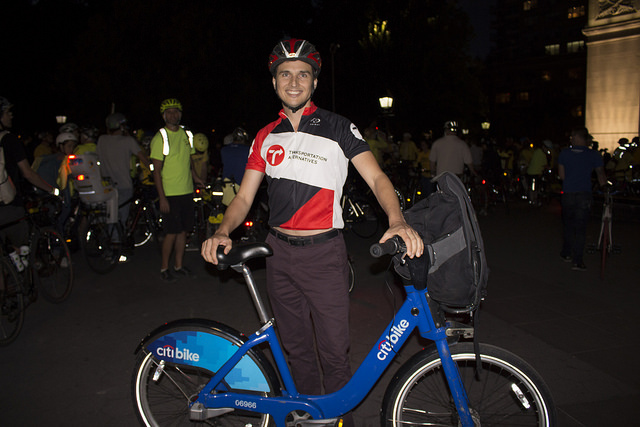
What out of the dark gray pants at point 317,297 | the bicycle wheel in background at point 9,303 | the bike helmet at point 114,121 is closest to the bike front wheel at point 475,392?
the dark gray pants at point 317,297

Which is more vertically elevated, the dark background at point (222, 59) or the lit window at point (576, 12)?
the lit window at point (576, 12)

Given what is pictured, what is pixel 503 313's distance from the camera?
5551 millimetres

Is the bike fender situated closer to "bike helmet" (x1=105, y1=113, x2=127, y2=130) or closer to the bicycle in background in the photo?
the bicycle in background

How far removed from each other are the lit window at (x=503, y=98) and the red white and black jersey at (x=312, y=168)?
84598 mm

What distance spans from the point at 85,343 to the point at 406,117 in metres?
30.1

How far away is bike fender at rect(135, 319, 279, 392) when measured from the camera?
8.94ft

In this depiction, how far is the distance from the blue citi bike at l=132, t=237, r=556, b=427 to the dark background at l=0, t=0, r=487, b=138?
19.8 metres

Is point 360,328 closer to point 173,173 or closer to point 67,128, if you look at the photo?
point 173,173

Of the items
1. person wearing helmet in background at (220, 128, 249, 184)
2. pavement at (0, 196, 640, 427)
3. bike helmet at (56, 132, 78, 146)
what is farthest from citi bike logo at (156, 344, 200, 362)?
bike helmet at (56, 132, 78, 146)

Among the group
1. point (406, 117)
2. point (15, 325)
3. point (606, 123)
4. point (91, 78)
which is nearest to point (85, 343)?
point (15, 325)

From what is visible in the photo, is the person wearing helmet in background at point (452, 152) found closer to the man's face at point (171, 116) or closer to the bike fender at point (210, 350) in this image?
the man's face at point (171, 116)

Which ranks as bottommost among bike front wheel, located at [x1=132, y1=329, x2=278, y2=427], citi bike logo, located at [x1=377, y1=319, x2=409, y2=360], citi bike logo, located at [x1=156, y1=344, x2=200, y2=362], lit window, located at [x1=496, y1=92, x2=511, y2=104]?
bike front wheel, located at [x1=132, y1=329, x2=278, y2=427]

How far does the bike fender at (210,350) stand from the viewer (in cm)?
272

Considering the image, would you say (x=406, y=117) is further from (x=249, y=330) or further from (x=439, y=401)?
(x=439, y=401)
